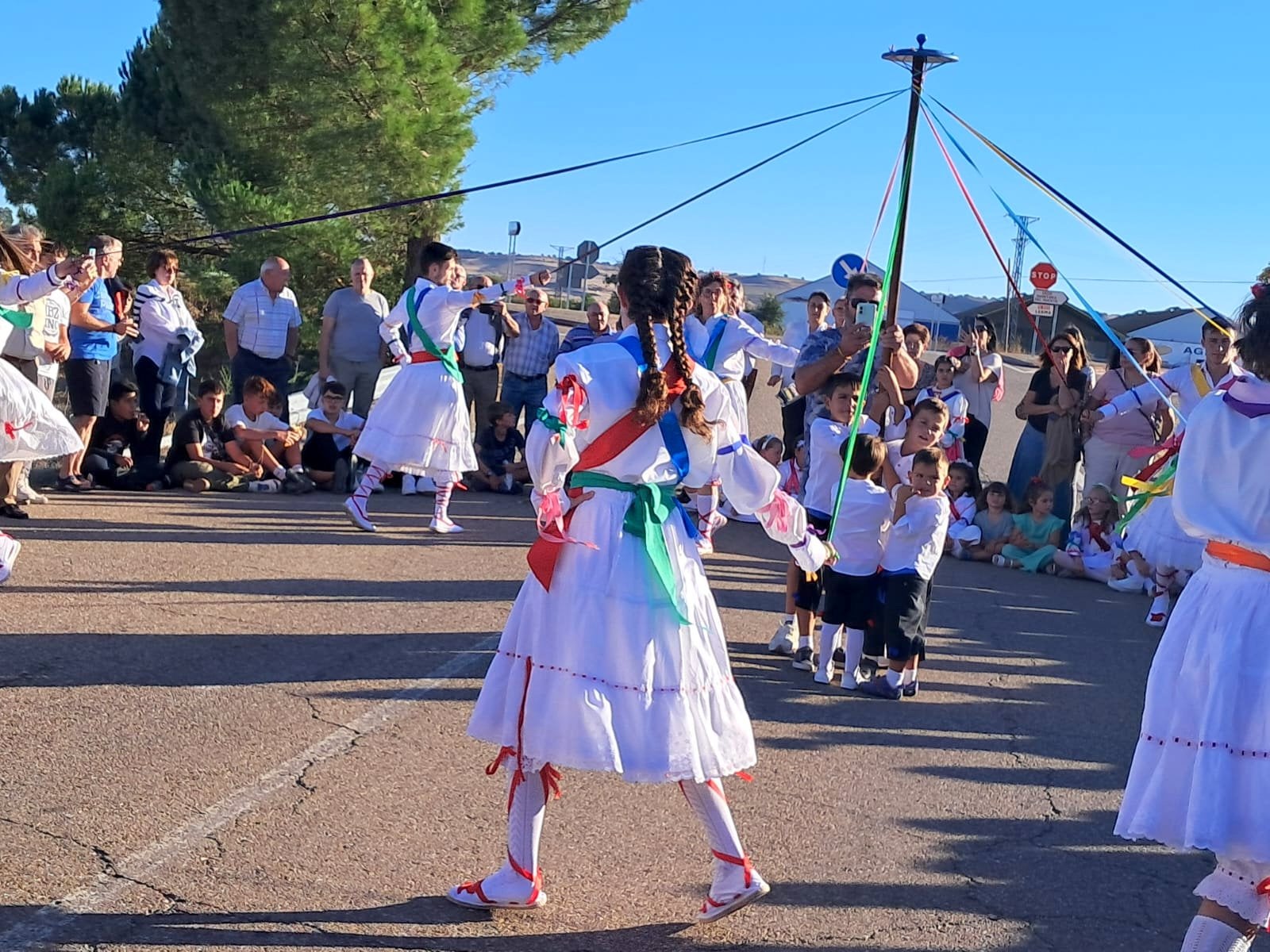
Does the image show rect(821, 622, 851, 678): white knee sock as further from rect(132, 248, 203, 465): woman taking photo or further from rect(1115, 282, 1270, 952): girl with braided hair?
rect(132, 248, 203, 465): woman taking photo

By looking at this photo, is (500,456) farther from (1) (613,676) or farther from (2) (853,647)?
(1) (613,676)

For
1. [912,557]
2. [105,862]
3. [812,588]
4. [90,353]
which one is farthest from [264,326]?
[105,862]

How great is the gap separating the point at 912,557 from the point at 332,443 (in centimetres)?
701

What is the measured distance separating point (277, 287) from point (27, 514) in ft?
11.5

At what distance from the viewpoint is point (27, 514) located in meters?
9.52

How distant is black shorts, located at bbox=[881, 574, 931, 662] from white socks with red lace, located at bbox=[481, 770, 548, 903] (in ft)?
10.4

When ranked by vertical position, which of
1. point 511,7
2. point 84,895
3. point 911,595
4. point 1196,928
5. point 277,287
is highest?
point 511,7

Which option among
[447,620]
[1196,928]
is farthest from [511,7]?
[1196,928]

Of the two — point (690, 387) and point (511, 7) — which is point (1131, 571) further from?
point (511, 7)

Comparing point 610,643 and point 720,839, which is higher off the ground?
point 610,643

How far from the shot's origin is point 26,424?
7145 millimetres

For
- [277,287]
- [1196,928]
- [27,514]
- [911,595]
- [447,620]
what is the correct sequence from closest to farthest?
[1196,928] → [911,595] → [447,620] → [27,514] → [277,287]

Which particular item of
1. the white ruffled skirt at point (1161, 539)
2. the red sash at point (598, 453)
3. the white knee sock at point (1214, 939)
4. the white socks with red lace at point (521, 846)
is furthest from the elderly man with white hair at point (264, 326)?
the white knee sock at point (1214, 939)

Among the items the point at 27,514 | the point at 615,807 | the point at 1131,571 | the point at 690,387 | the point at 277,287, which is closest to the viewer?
the point at 690,387
